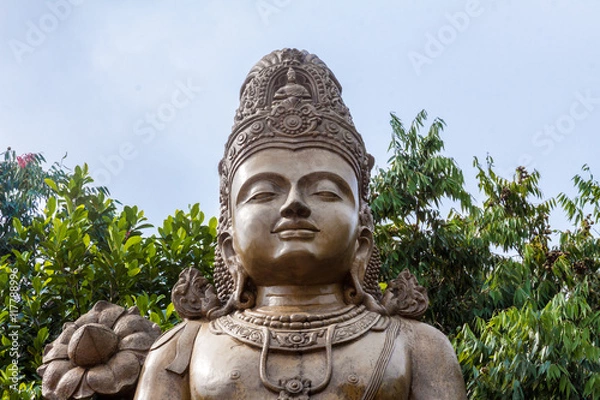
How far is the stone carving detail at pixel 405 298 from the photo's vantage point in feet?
17.8

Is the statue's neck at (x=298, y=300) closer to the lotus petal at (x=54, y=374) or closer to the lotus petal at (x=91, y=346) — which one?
the lotus petal at (x=91, y=346)

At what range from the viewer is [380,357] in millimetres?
4938

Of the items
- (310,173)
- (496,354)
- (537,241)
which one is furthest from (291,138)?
(537,241)

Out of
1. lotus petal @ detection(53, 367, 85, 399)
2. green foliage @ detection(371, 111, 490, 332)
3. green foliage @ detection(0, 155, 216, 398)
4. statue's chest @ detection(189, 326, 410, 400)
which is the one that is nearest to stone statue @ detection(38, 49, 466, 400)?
statue's chest @ detection(189, 326, 410, 400)

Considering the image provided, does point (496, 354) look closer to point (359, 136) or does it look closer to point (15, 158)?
point (359, 136)

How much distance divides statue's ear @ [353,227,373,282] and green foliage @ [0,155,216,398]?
276cm

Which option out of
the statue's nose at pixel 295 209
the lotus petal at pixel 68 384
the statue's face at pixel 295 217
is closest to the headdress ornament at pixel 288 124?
the statue's face at pixel 295 217

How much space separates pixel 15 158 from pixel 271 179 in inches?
→ 282

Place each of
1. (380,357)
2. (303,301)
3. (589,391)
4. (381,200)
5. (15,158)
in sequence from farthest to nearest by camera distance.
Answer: (15,158) < (381,200) < (589,391) < (303,301) < (380,357)

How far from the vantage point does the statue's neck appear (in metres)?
5.23

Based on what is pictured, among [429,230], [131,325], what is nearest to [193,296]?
[131,325]

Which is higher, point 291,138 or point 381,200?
point 381,200

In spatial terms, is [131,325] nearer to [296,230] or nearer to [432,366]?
[296,230]

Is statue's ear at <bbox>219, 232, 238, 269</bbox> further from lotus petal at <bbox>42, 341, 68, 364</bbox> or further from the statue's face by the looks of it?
lotus petal at <bbox>42, 341, 68, 364</bbox>
